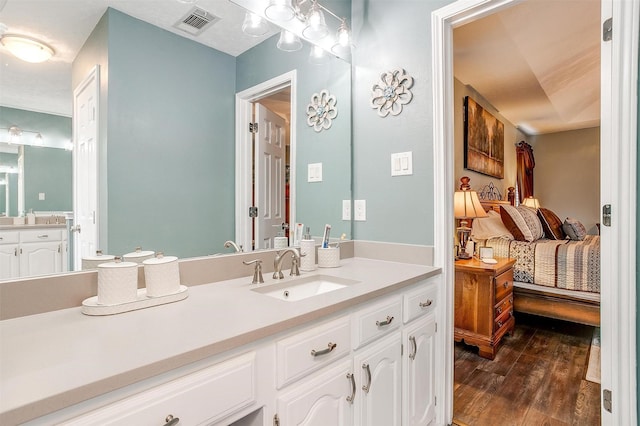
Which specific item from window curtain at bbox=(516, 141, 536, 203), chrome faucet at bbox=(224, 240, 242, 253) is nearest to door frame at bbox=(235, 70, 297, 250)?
chrome faucet at bbox=(224, 240, 242, 253)

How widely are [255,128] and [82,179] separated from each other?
720 mm

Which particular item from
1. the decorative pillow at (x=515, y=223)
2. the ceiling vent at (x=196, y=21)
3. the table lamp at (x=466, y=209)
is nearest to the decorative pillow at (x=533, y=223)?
the decorative pillow at (x=515, y=223)

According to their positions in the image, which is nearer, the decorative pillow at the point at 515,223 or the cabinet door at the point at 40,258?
the cabinet door at the point at 40,258

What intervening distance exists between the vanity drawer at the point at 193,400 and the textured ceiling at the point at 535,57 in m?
2.82

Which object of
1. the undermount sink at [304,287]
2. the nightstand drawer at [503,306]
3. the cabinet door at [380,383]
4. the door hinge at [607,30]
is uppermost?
the door hinge at [607,30]

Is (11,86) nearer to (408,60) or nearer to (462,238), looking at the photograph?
(408,60)

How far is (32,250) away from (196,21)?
0.97 m

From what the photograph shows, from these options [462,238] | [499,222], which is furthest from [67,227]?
[499,222]

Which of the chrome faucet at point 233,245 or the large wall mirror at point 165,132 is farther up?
the large wall mirror at point 165,132

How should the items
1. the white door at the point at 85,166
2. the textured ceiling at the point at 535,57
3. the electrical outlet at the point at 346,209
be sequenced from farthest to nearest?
the textured ceiling at the point at 535,57 < the electrical outlet at the point at 346,209 < the white door at the point at 85,166

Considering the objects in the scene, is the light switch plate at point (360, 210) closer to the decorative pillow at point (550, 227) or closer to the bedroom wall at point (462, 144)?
the bedroom wall at point (462, 144)

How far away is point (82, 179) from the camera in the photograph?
998mm

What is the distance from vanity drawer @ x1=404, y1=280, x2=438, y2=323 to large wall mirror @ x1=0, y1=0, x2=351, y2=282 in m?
0.71

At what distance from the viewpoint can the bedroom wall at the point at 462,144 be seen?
11.3 ft
